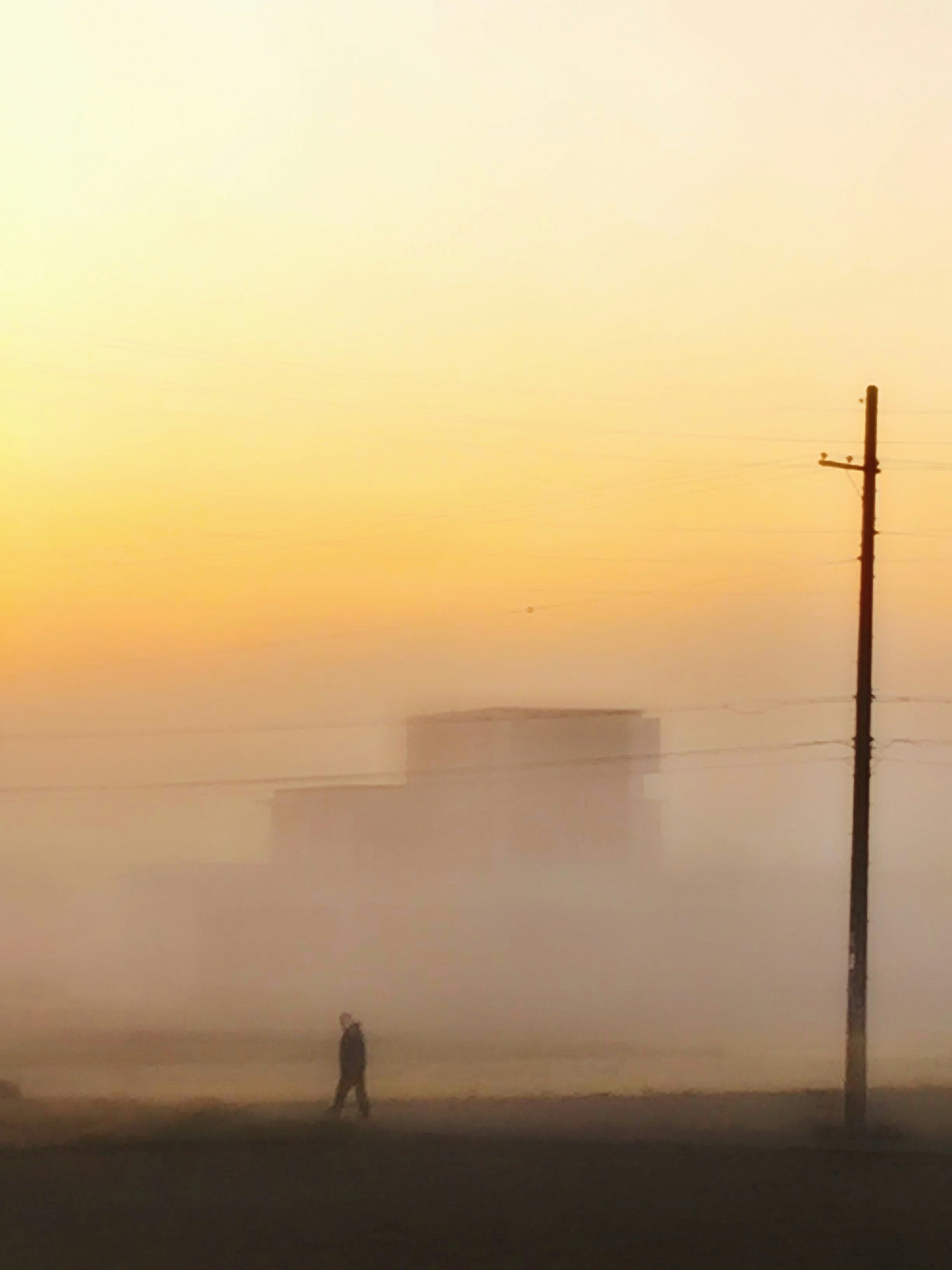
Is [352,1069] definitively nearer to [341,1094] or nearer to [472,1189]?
[341,1094]

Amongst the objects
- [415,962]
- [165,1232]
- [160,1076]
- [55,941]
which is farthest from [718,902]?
[165,1232]

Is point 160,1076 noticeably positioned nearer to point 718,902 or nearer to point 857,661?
point 857,661

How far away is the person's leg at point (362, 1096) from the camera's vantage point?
25812mm

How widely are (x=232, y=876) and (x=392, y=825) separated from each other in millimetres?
7228

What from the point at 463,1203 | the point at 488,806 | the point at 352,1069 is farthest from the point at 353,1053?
the point at 488,806

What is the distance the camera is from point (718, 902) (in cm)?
7044

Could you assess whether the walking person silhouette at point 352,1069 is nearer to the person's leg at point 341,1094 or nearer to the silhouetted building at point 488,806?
the person's leg at point 341,1094

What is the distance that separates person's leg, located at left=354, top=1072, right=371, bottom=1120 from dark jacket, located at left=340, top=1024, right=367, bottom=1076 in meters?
0.08

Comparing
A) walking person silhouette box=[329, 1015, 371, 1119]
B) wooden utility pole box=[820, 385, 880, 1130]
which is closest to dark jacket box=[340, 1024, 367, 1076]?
walking person silhouette box=[329, 1015, 371, 1119]

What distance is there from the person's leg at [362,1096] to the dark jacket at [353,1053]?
3.3 inches

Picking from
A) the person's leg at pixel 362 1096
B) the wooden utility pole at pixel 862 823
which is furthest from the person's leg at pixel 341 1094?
the wooden utility pole at pixel 862 823

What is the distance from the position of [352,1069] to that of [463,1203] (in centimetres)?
854

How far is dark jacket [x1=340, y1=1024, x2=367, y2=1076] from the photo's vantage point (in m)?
25.7

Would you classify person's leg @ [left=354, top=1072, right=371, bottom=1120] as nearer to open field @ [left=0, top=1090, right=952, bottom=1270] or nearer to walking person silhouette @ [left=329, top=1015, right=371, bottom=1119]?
walking person silhouette @ [left=329, top=1015, right=371, bottom=1119]
